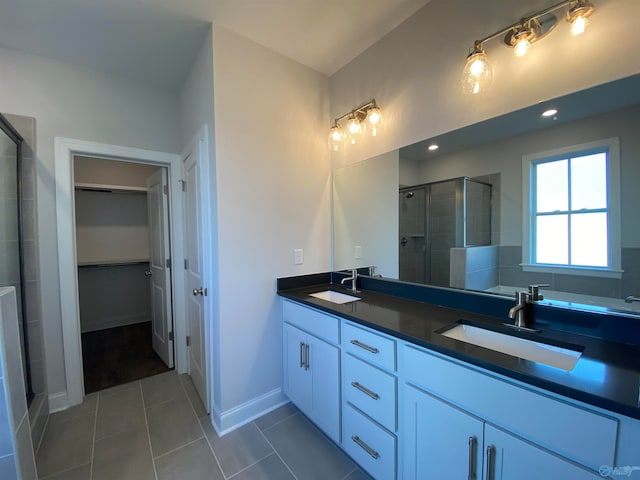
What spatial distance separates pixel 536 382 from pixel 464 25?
5.67 ft

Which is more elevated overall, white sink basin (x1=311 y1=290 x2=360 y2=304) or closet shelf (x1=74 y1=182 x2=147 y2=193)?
closet shelf (x1=74 y1=182 x2=147 y2=193)

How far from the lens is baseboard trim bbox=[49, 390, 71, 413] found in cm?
198

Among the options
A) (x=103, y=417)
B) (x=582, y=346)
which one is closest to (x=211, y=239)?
(x=103, y=417)

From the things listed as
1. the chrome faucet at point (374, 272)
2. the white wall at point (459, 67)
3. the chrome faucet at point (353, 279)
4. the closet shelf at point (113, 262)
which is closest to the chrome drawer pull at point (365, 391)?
the chrome faucet at point (353, 279)

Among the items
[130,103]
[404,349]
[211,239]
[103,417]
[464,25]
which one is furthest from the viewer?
[130,103]

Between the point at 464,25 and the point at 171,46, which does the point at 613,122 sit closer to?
the point at 464,25

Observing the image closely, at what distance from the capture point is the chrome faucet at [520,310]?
3.93 ft

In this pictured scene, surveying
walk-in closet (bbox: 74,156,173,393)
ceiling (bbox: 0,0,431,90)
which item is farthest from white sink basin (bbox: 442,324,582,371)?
walk-in closet (bbox: 74,156,173,393)

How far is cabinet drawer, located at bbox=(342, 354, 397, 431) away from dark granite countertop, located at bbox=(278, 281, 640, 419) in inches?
9.2

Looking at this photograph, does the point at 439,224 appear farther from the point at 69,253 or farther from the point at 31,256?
the point at 31,256

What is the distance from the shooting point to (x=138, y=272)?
12.9 feet

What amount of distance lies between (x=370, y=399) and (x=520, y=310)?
2.71ft

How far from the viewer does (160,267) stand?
8.73 ft

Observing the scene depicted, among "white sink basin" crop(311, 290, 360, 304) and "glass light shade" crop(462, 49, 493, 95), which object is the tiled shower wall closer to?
"white sink basin" crop(311, 290, 360, 304)
